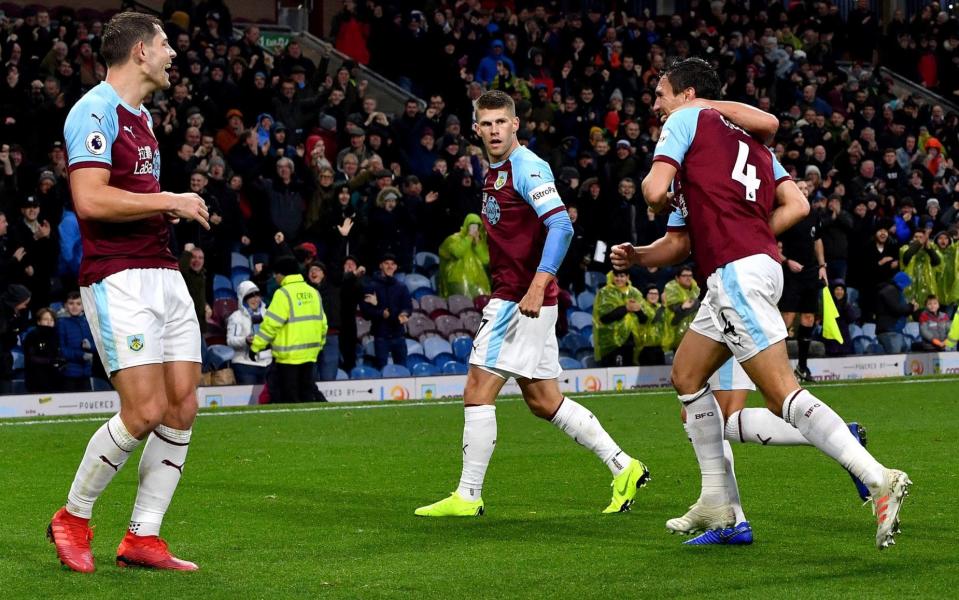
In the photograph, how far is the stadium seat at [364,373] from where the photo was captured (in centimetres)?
1786

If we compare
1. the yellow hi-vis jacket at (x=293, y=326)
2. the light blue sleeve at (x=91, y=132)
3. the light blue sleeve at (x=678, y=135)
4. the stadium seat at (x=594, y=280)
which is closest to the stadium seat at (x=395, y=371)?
the yellow hi-vis jacket at (x=293, y=326)

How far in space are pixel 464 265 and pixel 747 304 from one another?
1309 centimetres

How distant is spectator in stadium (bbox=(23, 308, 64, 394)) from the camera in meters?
15.4

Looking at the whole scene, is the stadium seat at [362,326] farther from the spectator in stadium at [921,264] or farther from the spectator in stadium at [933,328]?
the spectator in stadium at [921,264]

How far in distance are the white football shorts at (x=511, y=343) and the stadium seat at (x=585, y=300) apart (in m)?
12.3

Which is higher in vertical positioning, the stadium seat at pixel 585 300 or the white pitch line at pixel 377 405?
the stadium seat at pixel 585 300

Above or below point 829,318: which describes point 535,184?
above

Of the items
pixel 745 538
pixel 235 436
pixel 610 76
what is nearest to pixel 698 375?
pixel 745 538

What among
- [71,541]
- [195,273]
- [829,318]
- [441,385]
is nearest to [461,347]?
[441,385]

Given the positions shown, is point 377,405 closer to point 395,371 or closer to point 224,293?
point 395,371

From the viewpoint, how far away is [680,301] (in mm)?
19172

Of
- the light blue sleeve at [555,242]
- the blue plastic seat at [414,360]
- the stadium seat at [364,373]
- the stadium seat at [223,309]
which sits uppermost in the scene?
the light blue sleeve at [555,242]

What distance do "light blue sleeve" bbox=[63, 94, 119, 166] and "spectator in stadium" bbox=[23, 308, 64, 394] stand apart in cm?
989

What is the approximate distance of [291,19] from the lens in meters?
27.4
